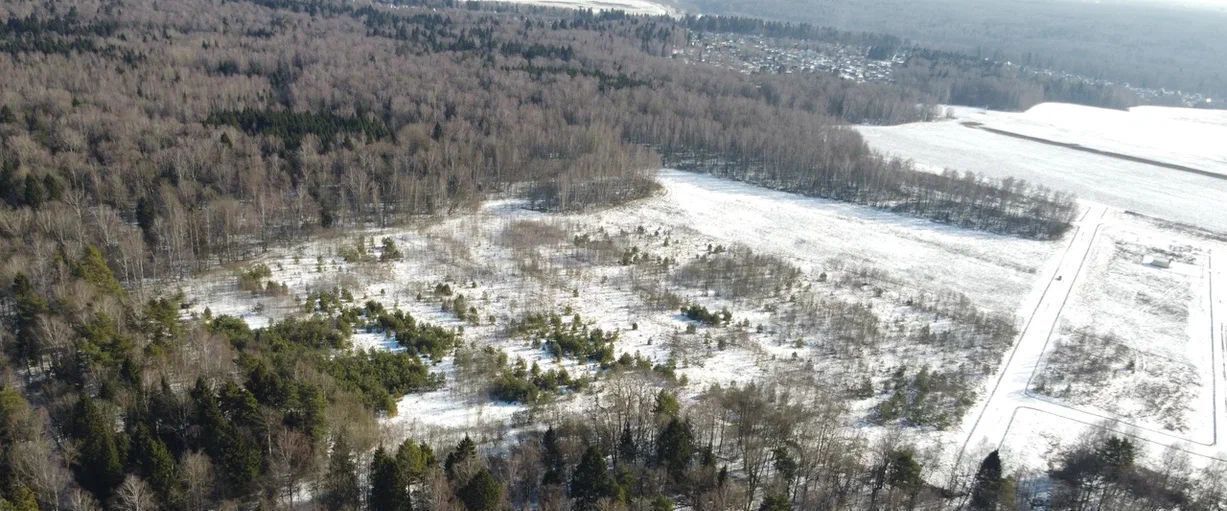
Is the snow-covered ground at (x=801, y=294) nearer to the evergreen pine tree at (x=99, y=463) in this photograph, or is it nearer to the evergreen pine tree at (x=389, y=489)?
the evergreen pine tree at (x=389, y=489)

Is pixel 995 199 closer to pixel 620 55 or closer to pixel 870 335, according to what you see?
pixel 870 335

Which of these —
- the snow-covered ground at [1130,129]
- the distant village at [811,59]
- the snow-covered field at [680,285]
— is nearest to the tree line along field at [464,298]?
the snow-covered field at [680,285]

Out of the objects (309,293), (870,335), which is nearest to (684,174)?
(870,335)

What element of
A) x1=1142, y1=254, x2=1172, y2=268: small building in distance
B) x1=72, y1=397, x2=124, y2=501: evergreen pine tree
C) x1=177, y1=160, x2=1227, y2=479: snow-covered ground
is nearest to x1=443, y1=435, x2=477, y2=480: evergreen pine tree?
x1=177, y1=160, x2=1227, y2=479: snow-covered ground

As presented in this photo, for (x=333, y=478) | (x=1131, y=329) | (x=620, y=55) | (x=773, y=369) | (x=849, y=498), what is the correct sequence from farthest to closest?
(x=620, y=55), (x=1131, y=329), (x=773, y=369), (x=849, y=498), (x=333, y=478)

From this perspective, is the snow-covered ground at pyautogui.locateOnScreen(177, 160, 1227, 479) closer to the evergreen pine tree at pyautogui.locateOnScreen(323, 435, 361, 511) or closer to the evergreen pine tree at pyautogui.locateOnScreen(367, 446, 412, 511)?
the evergreen pine tree at pyautogui.locateOnScreen(323, 435, 361, 511)

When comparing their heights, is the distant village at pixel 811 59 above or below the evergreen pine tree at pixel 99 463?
above

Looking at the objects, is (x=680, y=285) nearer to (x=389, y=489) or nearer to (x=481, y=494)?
(x=481, y=494)

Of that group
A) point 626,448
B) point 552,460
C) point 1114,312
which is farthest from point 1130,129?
point 552,460
